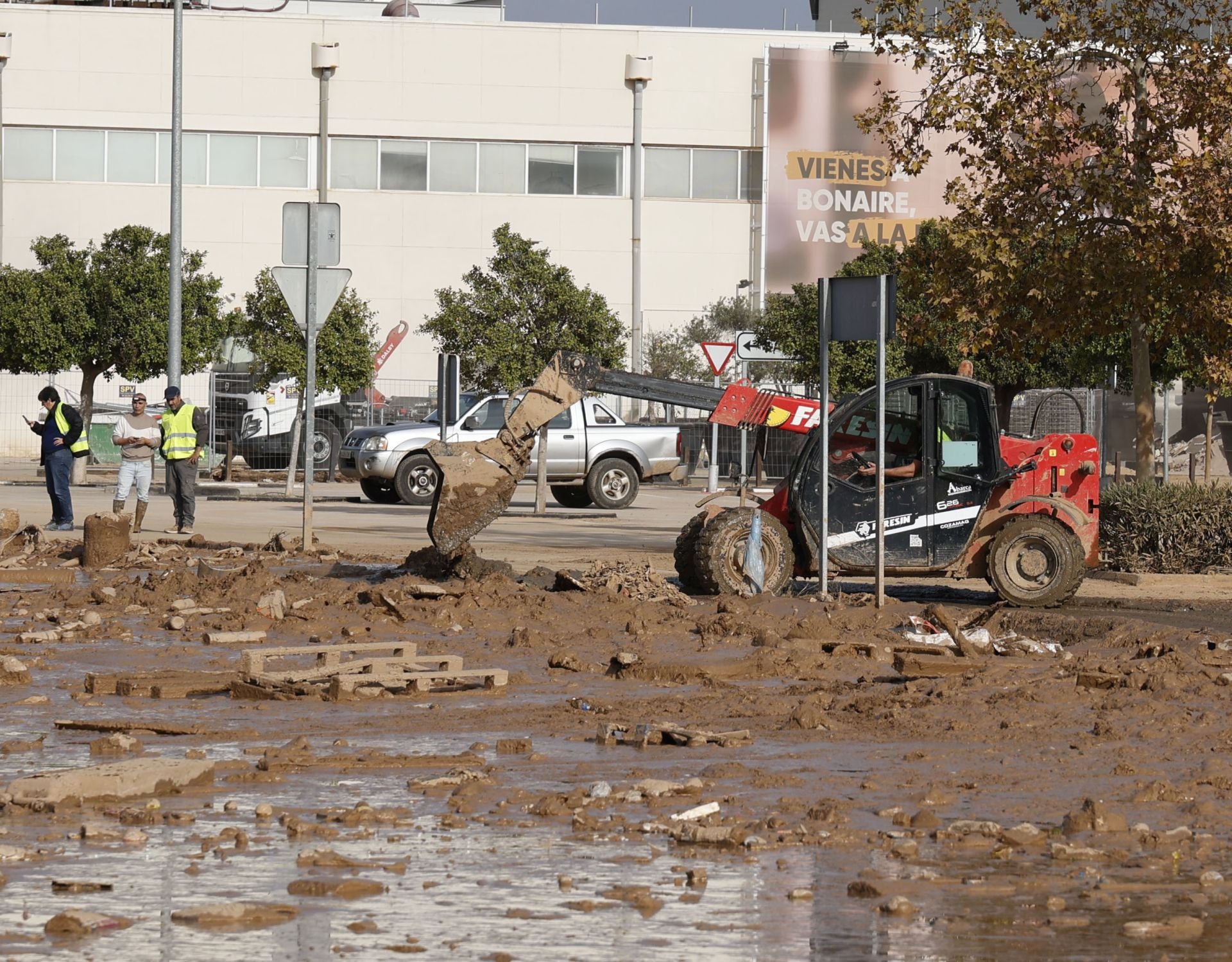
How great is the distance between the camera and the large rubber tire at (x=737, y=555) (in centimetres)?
1564

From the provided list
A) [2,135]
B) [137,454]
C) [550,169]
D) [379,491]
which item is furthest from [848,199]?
[137,454]

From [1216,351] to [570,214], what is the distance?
39.4 meters

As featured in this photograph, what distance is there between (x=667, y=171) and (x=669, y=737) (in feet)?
170

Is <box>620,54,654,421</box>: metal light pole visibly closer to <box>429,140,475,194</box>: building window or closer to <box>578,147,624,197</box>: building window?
<box>578,147,624,197</box>: building window

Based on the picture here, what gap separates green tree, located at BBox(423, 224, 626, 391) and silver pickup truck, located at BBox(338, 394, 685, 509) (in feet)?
2.18

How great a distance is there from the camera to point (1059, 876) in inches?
237

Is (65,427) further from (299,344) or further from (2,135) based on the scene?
(2,135)

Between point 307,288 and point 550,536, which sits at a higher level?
point 307,288

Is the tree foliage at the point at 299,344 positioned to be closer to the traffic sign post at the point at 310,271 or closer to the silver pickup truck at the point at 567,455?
the silver pickup truck at the point at 567,455

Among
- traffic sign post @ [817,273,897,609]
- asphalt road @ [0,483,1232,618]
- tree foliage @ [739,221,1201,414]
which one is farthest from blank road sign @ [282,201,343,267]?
tree foliage @ [739,221,1201,414]

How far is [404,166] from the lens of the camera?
5841 cm

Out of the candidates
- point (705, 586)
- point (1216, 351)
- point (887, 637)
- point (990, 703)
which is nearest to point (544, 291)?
point (1216, 351)

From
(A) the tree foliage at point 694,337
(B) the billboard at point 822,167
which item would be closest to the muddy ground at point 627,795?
(A) the tree foliage at point 694,337

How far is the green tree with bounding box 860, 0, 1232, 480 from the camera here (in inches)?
774
